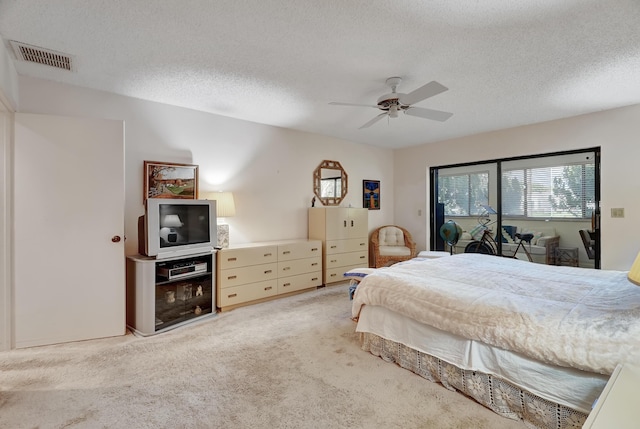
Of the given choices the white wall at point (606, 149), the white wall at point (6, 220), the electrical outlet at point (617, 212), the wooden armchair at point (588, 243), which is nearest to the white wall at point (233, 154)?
the white wall at point (6, 220)

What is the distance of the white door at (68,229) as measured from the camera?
2574mm

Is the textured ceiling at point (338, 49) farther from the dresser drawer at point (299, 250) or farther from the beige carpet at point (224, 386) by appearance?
the beige carpet at point (224, 386)

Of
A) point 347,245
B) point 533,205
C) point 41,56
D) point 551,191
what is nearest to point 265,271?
point 347,245

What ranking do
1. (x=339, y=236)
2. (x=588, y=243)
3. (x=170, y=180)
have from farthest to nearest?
1. (x=339, y=236)
2. (x=588, y=243)
3. (x=170, y=180)

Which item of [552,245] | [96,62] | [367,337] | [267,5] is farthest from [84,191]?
[552,245]

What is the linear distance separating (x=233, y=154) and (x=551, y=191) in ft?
15.1

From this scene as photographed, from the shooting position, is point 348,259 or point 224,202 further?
point 348,259

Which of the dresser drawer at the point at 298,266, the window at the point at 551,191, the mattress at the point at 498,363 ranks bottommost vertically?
the mattress at the point at 498,363

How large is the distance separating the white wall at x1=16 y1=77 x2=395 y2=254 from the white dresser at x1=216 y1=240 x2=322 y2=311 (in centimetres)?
48

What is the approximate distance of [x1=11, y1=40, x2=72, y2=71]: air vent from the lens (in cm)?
231

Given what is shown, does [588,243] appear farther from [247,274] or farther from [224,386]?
[224,386]

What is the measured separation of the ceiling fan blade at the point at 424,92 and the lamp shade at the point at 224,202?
2.31 metres

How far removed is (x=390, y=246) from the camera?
18.5 feet

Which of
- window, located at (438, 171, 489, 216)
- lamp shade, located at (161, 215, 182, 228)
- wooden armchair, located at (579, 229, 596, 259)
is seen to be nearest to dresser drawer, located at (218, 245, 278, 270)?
lamp shade, located at (161, 215, 182, 228)
